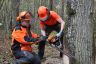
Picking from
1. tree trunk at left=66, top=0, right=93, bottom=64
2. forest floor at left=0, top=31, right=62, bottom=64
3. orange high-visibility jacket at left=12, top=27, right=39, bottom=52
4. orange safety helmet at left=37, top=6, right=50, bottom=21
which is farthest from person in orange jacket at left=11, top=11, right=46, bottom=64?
forest floor at left=0, top=31, right=62, bottom=64

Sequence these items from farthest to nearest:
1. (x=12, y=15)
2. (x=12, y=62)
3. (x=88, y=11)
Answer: (x=12, y=15), (x=12, y=62), (x=88, y=11)

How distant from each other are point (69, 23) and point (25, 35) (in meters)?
1.28

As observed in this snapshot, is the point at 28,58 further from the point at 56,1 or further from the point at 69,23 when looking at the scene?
the point at 56,1

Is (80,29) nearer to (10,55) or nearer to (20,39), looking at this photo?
(20,39)

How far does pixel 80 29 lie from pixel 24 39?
1496mm

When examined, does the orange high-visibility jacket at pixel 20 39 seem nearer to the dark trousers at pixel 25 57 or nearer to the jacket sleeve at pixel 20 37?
the jacket sleeve at pixel 20 37

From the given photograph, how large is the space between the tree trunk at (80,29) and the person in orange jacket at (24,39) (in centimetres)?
121

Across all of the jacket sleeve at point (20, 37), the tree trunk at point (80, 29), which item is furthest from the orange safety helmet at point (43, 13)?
the tree trunk at point (80, 29)

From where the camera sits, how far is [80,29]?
4895 millimetres

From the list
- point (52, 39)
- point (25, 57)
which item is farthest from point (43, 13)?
point (25, 57)

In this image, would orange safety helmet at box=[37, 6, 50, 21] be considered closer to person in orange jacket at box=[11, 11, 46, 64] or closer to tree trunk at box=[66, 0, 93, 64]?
person in orange jacket at box=[11, 11, 46, 64]

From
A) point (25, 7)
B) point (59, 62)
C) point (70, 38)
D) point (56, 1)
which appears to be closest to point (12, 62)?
point (59, 62)

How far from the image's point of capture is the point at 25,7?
81.3 ft

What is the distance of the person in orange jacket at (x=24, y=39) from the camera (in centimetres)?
597
